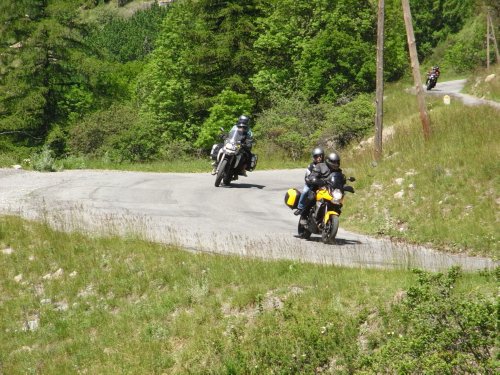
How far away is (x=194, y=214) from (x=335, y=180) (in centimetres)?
482

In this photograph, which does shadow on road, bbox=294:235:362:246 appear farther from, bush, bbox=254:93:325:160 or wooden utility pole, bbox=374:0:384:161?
bush, bbox=254:93:325:160

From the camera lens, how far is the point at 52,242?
1381cm

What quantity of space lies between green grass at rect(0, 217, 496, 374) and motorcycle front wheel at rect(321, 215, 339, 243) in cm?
259

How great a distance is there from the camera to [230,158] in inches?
851

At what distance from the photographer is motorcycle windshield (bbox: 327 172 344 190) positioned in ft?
43.7

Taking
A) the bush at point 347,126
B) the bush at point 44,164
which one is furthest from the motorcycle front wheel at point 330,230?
the bush at point 347,126

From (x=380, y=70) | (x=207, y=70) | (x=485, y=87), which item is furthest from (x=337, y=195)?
(x=207, y=70)

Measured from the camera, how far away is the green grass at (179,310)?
339 inches

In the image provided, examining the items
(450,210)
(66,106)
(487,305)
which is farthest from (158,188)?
(66,106)

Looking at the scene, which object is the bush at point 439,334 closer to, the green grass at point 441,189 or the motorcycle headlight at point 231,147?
the green grass at point 441,189

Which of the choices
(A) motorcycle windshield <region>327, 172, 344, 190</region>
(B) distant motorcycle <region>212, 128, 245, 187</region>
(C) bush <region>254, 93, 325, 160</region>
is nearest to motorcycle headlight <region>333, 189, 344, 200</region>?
(A) motorcycle windshield <region>327, 172, 344, 190</region>

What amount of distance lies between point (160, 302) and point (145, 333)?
2.60 ft

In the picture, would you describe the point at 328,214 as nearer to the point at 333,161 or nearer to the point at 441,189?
the point at 333,161

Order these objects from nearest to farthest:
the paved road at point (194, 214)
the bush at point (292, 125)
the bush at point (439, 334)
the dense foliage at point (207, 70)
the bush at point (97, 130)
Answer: the bush at point (439, 334) < the paved road at point (194, 214) < the bush at point (292, 125) < the bush at point (97, 130) < the dense foliage at point (207, 70)
